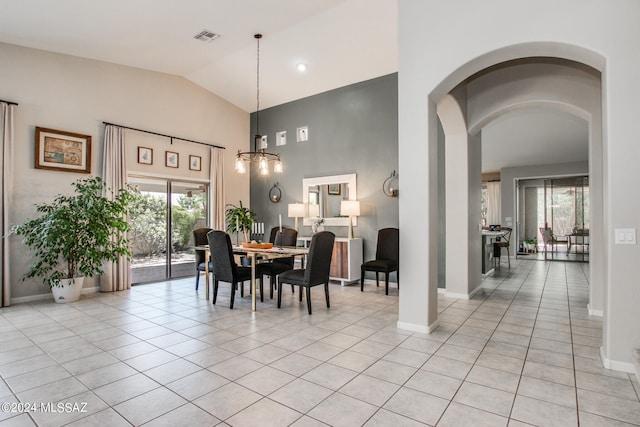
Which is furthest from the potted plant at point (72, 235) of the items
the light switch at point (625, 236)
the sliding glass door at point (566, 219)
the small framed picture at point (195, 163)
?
the sliding glass door at point (566, 219)

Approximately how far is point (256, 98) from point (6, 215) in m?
4.80

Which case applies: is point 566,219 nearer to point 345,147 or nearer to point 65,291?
point 345,147

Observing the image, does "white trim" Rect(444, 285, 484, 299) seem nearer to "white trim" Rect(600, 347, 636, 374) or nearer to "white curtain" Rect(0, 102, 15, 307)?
"white trim" Rect(600, 347, 636, 374)

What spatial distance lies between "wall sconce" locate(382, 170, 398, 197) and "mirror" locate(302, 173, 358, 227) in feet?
1.95

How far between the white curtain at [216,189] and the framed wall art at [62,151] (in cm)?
223

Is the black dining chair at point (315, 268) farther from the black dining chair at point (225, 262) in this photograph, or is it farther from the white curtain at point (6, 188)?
the white curtain at point (6, 188)

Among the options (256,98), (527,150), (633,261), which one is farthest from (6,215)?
(527,150)

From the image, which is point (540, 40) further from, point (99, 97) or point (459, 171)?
point (99, 97)

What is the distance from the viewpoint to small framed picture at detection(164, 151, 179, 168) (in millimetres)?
6509

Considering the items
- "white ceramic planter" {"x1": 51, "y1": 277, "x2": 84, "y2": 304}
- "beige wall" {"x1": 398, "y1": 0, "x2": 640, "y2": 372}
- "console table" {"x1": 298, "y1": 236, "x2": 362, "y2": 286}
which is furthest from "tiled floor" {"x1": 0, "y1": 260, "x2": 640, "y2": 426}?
"console table" {"x1": 298, "y1": 236, "x2": 362, "y2": 286}

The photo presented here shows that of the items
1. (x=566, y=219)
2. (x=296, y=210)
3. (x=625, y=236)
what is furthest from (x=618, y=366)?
(x=566, y=219)

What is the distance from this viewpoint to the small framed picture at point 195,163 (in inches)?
272

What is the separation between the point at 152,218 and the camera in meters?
6.45

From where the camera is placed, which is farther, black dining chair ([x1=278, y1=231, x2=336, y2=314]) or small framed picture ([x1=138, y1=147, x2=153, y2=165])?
small framed picture ([x1=138, y1=147, x2=153, y2=165])
